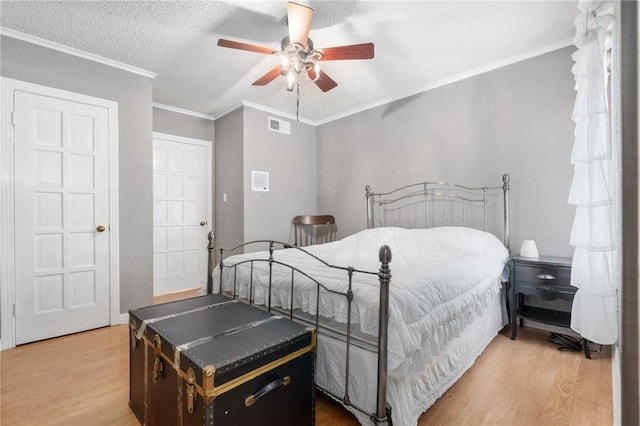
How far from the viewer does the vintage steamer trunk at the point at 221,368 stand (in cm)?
110

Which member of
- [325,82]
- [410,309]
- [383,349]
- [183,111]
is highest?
[183,111]

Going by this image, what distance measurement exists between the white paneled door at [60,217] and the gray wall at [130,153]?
0.15 meters

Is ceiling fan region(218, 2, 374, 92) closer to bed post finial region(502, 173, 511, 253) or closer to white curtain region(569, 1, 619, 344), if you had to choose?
white curtain region(569, 1, 619, 344)

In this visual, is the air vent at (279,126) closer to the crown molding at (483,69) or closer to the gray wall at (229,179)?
the gray wall at (229,179)

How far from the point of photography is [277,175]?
4434mm

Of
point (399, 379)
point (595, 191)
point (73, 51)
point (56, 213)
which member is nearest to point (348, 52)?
point (595, 191)

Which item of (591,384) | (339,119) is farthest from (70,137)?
(591,384)

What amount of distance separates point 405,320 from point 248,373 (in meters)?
0.72

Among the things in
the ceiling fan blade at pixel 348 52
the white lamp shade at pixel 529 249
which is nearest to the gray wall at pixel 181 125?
the ceiling fan blade at pixel 348 52

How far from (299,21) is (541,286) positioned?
2662 mm

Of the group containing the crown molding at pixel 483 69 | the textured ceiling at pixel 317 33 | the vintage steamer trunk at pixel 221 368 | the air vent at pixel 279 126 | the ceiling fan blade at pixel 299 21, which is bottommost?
the vintage steamer trunk at pixel 221 368

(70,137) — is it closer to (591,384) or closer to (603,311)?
(603,311)

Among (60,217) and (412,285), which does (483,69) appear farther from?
(60,217)

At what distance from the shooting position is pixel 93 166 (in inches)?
114
